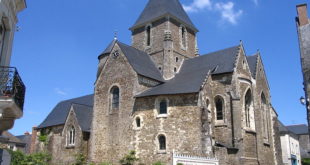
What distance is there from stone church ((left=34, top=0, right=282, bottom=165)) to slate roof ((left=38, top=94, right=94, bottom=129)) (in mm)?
3296

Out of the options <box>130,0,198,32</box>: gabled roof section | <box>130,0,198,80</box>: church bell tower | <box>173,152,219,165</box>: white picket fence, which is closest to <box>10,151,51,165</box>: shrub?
<box>130,0,198,80</box>: church bell tower

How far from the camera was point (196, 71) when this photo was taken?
2462 cm

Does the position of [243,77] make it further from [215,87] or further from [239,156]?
[239,156]

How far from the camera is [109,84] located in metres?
24.2

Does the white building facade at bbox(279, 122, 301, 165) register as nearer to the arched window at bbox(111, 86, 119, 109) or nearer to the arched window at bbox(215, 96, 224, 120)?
the arched window at bbox(215, 96, 224, 120)

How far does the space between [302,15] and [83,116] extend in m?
18.9

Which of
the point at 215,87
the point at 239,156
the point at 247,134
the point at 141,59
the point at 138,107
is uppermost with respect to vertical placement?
the point at 141,59

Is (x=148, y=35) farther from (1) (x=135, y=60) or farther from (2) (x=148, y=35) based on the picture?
(1) (x=135, y=60)

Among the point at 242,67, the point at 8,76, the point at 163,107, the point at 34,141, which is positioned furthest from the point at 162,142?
the point at 34,141

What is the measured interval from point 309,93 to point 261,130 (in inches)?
329

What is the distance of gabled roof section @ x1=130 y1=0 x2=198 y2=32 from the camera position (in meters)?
29.6

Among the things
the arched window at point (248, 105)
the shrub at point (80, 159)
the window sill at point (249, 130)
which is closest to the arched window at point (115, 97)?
the shrub at point (80, 159)

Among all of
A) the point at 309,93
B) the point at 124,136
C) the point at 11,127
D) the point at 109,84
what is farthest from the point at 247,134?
the point at 11,127

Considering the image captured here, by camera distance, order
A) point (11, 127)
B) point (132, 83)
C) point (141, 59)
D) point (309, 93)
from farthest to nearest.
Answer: point (141, 59), point (132, 83), point (309, 93), point (11, 127)
